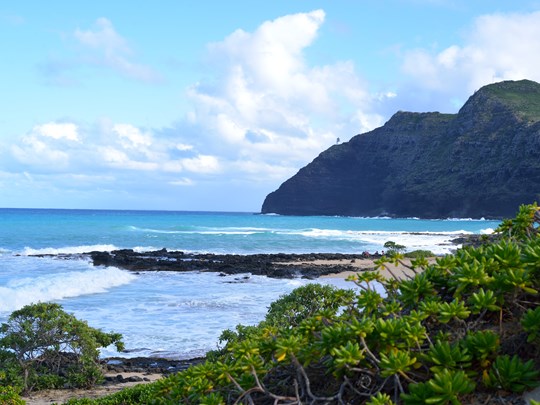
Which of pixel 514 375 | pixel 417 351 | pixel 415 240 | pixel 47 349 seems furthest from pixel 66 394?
pixel 415 240

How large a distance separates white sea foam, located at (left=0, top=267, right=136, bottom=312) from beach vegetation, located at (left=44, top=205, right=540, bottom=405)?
54.8 ft

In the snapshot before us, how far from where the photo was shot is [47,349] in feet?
31.8

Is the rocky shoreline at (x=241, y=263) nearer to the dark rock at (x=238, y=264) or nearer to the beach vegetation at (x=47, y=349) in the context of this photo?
the dark rock at (x=238, y=264)

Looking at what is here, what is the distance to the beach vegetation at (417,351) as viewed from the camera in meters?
2.53

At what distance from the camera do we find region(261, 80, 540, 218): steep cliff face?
324ft

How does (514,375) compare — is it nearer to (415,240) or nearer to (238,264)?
(238,264)

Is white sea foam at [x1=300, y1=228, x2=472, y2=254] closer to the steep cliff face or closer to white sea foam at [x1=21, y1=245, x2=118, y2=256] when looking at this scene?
white sea foam at [x1=21, y1=245, x2=118, y2=256]

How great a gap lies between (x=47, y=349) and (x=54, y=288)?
12.6 metres

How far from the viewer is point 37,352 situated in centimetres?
978

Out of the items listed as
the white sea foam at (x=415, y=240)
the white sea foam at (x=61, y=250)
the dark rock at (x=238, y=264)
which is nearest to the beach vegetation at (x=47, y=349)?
the dark rock at (x=238, y=264)

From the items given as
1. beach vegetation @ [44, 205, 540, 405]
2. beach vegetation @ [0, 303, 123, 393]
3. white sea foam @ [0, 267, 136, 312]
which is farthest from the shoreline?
beach vegetation @ [44, 205, 540, 405]

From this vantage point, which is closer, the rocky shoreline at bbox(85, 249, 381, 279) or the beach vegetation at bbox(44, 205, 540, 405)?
the beach vegetation at bbox(44, 205, 540, 405)

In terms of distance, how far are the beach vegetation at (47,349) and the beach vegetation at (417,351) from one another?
276 inches

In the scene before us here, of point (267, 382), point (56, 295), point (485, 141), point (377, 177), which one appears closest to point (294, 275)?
point (56, 295)
